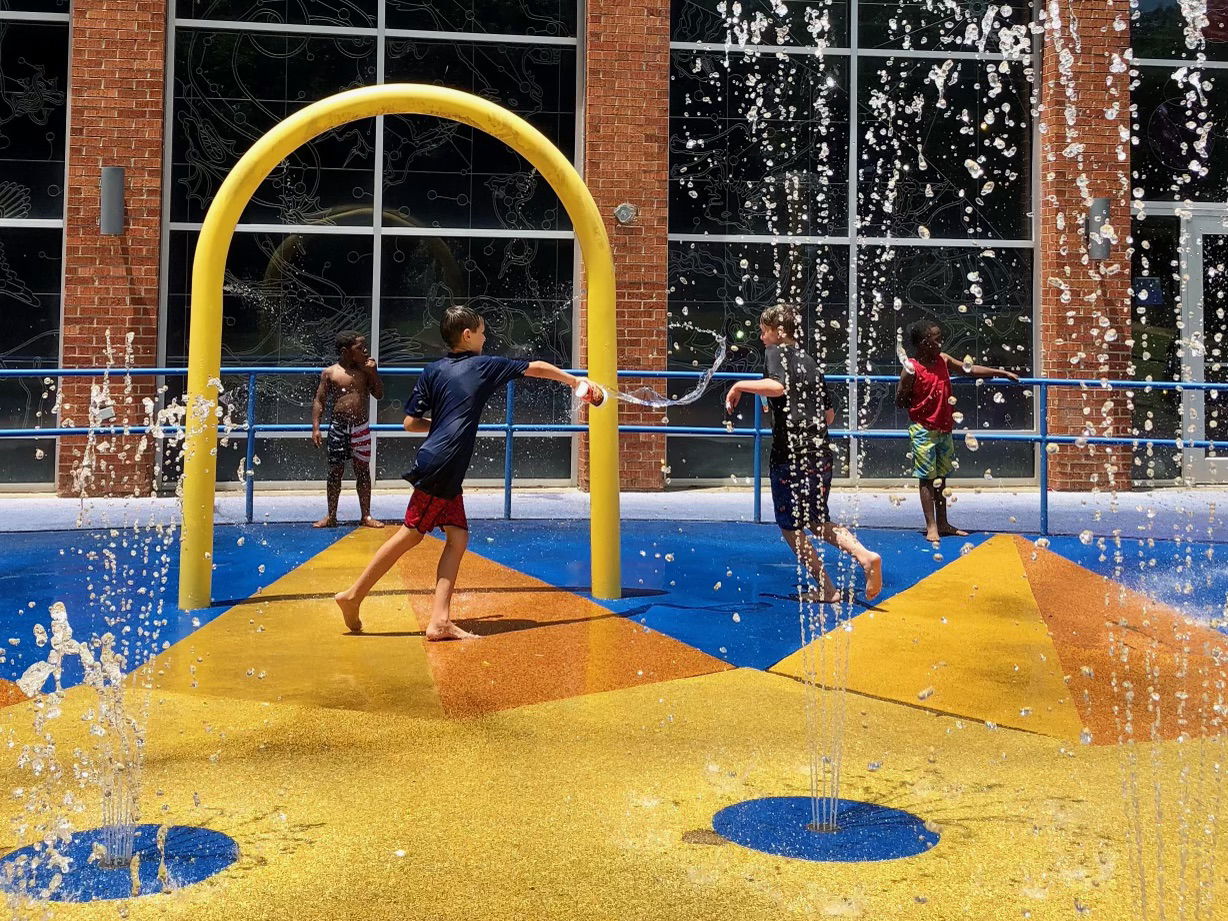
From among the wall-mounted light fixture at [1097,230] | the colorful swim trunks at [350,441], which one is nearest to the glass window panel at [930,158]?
the wall-mounted light fixture at [1097,230]

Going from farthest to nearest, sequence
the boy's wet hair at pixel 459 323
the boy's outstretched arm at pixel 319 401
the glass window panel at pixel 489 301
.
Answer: the glass window panel at pixel 489 301 → the boy's outstretched arm at pixel 319 401 → the boy's wet hair at pixel 459 323

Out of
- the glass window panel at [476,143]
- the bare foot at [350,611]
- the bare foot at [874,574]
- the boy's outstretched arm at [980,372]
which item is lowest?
the bare foot at [350,611]

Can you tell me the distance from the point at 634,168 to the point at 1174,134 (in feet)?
18.7

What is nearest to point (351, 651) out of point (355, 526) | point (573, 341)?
point (355, 526)

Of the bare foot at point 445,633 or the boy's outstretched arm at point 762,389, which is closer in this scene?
the bare foot at point 445,633

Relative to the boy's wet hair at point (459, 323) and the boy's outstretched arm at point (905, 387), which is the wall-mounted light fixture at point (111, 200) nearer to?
the boy's wet hair at point (459, 323)

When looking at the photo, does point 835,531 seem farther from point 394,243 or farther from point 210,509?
point 394,243

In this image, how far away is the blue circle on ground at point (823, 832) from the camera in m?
3.49

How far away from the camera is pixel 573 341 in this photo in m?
12.5

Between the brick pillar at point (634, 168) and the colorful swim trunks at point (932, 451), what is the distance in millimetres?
3368

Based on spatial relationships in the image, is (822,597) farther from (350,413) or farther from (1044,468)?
(350,413)

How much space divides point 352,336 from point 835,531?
457 cm

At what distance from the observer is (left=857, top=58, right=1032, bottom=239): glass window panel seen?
1302 centimetres

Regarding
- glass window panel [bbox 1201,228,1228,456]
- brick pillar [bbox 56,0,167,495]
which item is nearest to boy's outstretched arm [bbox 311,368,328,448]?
brick pillar [bbox 56,0,167,495]
